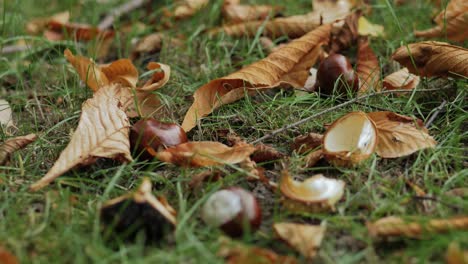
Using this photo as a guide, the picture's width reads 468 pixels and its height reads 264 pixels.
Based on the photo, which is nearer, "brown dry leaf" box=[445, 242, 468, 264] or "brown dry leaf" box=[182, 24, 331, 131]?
"brown dry leaf" box=[445, 242, 468, 264]

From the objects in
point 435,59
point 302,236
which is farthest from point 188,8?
point 302,236

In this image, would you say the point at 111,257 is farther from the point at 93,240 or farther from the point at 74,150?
the point at 74,150

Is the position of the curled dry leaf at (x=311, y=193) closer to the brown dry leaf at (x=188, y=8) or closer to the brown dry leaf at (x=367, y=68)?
the brown dry leaf at (x=367, y=68)

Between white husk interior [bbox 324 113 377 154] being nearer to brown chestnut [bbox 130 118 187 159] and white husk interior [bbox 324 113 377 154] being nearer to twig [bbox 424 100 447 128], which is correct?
twig [bbox 424 100 447 128]

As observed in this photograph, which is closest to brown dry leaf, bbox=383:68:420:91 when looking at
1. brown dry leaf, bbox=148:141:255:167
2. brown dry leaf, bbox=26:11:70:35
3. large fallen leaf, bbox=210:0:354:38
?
large fallen leaf, bbox=210:0:354:38

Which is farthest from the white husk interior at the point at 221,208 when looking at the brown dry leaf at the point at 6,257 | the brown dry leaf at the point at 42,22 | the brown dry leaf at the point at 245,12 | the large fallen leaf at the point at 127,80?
the brown dry leaf at the point at 42,22

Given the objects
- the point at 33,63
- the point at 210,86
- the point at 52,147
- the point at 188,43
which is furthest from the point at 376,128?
the point at 33,63
